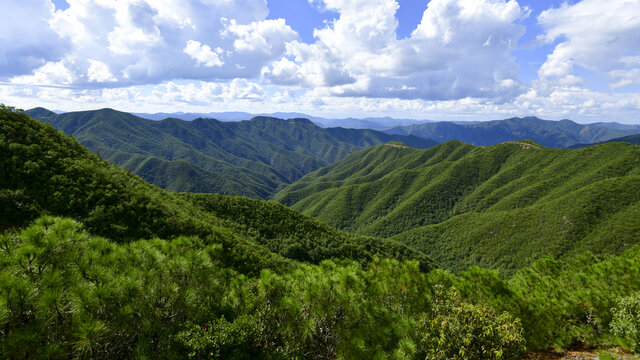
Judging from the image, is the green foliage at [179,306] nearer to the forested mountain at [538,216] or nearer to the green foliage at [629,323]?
the green foliage at [629,323]

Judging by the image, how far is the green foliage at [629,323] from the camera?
9.49 meters

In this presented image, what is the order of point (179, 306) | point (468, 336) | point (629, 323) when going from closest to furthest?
point (179, 306), point (468, 336), point (629, 323)

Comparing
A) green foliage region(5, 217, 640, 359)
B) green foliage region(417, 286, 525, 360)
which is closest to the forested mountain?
green foliage region(5, 217, 640, 359)

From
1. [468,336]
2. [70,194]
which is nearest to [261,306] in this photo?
[468,336]

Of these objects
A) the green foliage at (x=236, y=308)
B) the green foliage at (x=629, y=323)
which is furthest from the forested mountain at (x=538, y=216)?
the green foliage at (x=236, y=308)

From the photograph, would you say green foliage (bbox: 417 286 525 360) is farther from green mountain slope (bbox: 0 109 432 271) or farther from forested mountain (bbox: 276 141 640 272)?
forested mountain (bbox: 276 141 640 272)

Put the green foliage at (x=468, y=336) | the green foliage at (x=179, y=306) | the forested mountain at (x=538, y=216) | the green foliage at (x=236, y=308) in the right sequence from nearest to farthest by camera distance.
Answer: the green foliage at (x=179, y=306) < the green foliage at (x=236, y=308) < the green foliage at (x=468, y=336) < the forested mountain at (x=538, y=216)

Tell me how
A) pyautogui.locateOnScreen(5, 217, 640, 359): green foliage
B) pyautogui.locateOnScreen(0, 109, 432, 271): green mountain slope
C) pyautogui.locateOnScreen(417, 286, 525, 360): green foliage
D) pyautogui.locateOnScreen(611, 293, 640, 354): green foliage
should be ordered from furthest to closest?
pyautogui.locateOnScreen(0, 109, 432, 271): green mountain slope < pyautogui.locateOnScreen(611, 293, 640, 354): green foliage < pyautogui.locateOnScreen(417, 286, 525, 360): green foliage < pyautogui.locateOnScreen(5, 217, 640, 359): green foliage

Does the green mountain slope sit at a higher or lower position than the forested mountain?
higher

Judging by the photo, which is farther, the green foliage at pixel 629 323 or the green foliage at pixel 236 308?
the green foliage at pixel 629 323

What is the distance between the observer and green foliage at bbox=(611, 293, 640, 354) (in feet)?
31.1

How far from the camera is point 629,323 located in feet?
31.7

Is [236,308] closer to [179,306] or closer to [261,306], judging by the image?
[261,306]

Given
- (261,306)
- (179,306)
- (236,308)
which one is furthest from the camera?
(261,306)
